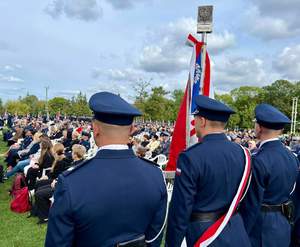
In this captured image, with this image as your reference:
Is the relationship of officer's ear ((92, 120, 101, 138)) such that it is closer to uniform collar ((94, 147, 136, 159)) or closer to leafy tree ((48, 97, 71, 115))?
uniform collar ((94, 147, 136, 159))

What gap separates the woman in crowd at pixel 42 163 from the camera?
28.6 ft

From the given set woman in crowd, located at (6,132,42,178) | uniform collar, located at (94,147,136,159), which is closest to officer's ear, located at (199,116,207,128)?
uniform collar, located at (94,147,136,159)

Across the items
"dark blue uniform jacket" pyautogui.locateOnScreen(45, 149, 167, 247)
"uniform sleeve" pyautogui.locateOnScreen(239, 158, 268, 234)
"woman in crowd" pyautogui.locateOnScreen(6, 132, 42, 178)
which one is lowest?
"woman in crowd" pyautogui.locateOnScreen(6, 132, 42, 178)

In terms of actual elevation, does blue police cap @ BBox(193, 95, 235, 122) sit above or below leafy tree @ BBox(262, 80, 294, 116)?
below

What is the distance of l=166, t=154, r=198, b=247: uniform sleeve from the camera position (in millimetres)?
2785

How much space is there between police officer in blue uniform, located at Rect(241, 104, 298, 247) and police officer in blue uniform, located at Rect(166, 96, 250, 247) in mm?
335

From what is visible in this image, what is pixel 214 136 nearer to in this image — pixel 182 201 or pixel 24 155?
pixel 182 201

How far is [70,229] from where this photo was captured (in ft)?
6.12

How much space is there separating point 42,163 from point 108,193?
7180 mm

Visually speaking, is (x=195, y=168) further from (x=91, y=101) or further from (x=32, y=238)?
(x=32, y=238)

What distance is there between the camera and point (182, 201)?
110 inches

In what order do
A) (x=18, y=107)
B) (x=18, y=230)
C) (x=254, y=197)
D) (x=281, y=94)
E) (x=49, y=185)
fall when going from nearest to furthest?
(x=254, y=197)
(x=18, y=230)
(x=49, y=185)
(x=18, y=107)
(x=281, y=94)

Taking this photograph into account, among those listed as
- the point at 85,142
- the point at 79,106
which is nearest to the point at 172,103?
the point at 79,106

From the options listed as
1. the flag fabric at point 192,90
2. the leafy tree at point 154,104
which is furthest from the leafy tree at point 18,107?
the flag fabric at point 192,90
